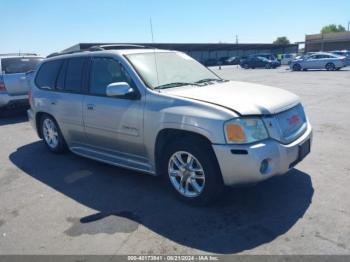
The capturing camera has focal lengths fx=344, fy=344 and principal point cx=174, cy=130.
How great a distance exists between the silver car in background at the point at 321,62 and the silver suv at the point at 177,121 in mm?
26229

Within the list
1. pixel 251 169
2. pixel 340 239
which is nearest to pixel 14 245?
pixel 251 169

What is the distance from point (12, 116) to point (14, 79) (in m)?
1.68

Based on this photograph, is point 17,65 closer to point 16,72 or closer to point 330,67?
point 16,72

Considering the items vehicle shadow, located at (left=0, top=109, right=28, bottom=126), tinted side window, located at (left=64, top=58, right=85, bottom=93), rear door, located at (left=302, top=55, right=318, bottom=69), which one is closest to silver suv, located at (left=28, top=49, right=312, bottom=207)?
tinted side window, located at (left=64, top=58, right=85, bottom=93)

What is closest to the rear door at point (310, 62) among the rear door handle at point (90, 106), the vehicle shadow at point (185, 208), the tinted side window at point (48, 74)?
the vehicle shadow at point (185, 208)

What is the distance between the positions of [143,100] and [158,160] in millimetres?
774

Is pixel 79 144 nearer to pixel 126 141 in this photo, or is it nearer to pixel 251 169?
pixel 126 141

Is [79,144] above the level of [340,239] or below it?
above

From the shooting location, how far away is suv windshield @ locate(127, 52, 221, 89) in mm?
4520

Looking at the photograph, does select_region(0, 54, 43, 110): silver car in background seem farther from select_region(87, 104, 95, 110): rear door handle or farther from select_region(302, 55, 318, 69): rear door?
select_region(302, 55, 318, 69): rear door

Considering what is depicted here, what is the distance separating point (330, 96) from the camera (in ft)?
41.3

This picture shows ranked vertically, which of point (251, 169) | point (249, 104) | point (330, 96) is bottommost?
point (330, 96)

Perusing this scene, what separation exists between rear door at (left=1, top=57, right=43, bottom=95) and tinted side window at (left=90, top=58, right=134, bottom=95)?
5.65 meters

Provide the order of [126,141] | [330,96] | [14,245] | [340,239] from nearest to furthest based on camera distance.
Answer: [340,239] → [14,245] → [126,141] → [330,96]
